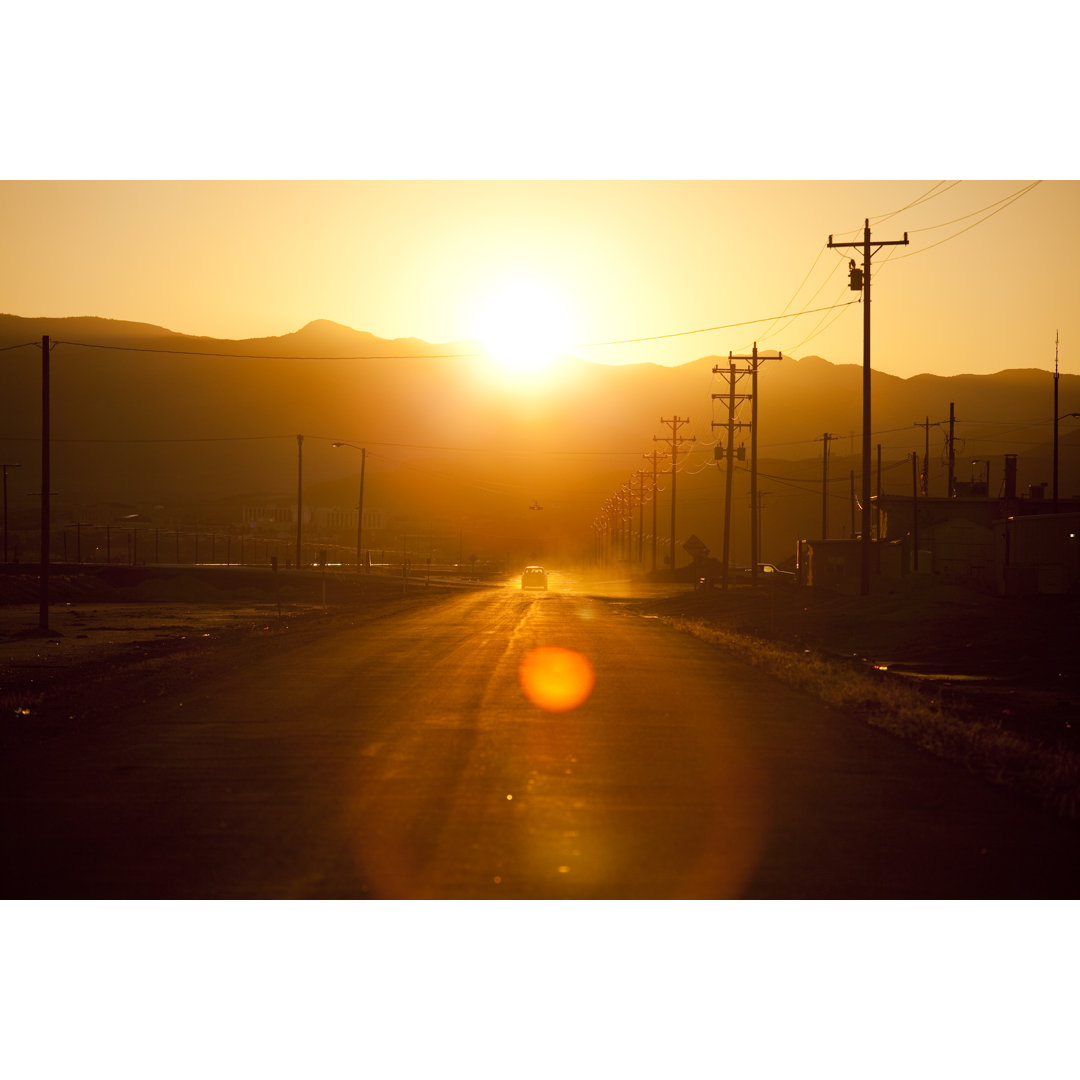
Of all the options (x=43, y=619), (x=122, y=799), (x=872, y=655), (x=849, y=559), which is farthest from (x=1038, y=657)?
(x=849, y=559)

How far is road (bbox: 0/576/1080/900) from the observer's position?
7.41 metres

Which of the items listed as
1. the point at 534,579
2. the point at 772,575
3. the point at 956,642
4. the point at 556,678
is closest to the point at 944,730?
the point at 556,678

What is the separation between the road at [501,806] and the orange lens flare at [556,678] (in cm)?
33

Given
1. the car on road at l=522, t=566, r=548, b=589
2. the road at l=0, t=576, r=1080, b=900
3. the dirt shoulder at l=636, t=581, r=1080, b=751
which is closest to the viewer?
the road at l=0, t=576, r=1080, b=900

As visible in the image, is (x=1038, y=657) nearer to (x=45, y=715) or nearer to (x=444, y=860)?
(x=45, y=715)

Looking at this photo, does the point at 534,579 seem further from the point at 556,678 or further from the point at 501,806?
the point at 501,806

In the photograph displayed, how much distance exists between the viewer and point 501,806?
9641mm

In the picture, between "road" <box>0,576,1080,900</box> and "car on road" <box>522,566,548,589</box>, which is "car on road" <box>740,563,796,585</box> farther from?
"road" <box>0,576,1080,900</box>

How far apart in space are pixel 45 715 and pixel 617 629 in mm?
22580

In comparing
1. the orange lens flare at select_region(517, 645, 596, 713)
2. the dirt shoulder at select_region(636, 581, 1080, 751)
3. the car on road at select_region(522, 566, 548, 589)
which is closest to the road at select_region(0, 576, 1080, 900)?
the orange lens flare at select_region(517, 645, 596, 713)

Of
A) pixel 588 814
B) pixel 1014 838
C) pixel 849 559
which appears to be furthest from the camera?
pixel 849 559

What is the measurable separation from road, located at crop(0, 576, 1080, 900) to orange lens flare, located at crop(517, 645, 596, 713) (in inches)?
12.9

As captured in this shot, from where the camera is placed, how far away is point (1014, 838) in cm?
875

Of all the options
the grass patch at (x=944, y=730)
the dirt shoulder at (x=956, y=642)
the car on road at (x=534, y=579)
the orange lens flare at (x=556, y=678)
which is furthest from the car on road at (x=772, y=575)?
the grass patch at (x=944, y=730)
